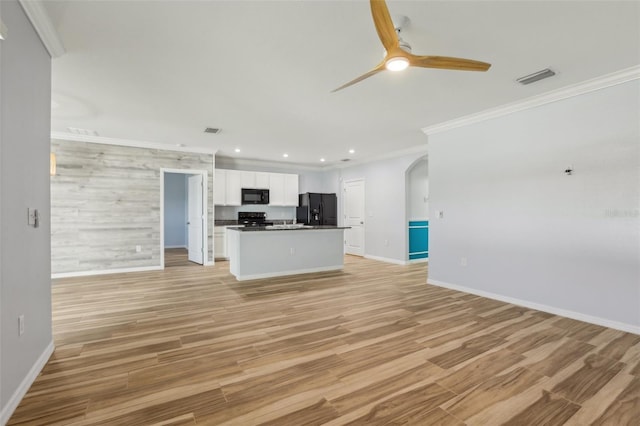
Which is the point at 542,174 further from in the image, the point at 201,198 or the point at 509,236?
the point at 201,198

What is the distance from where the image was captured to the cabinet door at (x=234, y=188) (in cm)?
767

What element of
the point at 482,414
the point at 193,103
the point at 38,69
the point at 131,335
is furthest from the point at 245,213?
the point at 482,414

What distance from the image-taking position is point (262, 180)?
8.13 metres

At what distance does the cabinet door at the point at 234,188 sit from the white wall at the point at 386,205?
3088mm

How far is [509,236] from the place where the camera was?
400 centimetres

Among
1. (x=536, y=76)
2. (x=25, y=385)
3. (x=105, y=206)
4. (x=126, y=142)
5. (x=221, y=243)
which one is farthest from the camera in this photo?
(x=221, y=243)

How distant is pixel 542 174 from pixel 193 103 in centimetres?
446

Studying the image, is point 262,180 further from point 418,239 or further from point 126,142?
point 418,239

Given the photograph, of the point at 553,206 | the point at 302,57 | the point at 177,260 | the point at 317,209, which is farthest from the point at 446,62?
the point at 177,260

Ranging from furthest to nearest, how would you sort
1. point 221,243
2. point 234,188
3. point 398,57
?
→ point 234,188, point 221,243, point 398,57

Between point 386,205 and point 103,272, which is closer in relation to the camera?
point 103,272

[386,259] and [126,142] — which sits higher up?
[126,142]

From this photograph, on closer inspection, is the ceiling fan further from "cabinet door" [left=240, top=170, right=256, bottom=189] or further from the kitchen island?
"cabinet door" [left=240, top=170, right=256, bottom=189]

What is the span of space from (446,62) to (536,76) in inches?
65.8
